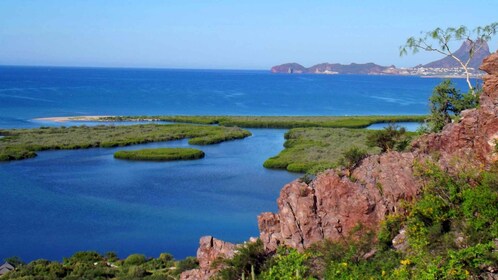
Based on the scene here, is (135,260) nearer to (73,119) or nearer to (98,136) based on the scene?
(98,136)

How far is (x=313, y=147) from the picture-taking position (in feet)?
174

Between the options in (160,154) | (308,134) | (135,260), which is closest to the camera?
(135,260)

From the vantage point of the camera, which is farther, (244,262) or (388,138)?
(388,138)

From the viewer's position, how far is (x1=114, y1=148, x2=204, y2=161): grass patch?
50.6m

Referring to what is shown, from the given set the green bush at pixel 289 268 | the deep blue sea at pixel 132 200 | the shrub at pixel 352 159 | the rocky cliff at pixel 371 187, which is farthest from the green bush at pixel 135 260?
the shrub at pixel 352 159

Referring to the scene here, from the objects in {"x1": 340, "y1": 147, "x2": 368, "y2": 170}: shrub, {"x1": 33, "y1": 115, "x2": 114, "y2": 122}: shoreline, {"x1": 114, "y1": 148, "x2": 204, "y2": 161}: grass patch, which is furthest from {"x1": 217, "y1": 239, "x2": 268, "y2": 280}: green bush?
{"x1": 33, "y1": 115, "x2": 114, "y2": 122}: shoreline

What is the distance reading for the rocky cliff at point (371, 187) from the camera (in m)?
14.9

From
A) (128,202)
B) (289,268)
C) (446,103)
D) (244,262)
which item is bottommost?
(128,202)

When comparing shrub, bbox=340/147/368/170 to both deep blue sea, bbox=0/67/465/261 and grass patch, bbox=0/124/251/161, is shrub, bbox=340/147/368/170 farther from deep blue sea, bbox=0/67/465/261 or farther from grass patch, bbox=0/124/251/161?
grass patch, bbox=0/124/251/161

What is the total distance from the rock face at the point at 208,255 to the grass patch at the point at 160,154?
33.9 metres

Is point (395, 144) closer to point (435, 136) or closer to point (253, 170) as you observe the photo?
point (435, 136)

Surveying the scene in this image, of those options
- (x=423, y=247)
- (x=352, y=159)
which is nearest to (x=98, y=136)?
(x=352, y=159)

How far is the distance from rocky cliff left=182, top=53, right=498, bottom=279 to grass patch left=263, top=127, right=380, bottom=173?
71.1 ft

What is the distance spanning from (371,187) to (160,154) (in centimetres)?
3764
